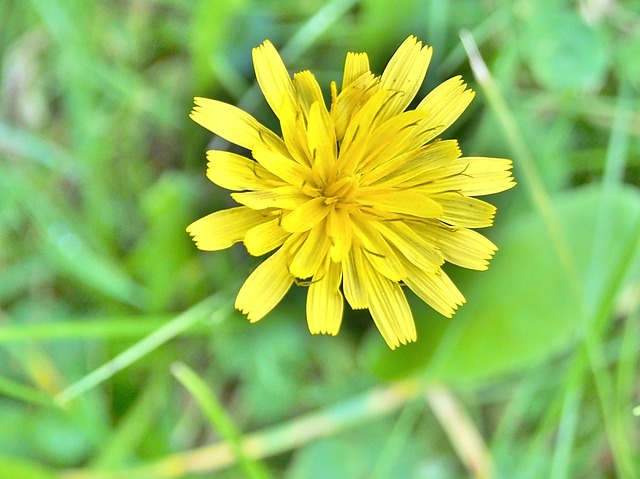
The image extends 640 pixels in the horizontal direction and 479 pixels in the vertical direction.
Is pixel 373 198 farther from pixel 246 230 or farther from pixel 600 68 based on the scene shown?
pixel 600 68

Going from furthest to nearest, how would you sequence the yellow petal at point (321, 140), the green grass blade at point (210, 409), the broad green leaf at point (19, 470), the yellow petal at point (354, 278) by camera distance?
the broad green leaf at point (19, 470) < the green grass blade at point (210, 409) < the yellow petal at point (354, 278) < the yellow petal at point (321, 140)

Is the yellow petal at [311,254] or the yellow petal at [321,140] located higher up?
the yellow petal at [321,140]

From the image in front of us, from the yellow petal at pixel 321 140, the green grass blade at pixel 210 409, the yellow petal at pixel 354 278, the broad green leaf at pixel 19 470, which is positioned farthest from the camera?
the broad green leaf at pixel 19 470

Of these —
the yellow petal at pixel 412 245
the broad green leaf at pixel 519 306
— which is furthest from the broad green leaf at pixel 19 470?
the yellow petal at pixel 412 245

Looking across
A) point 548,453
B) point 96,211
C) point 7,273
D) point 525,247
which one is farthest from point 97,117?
point 548,453

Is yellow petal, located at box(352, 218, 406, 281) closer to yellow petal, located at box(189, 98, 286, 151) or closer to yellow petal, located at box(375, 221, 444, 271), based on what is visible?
yellow petal, located at box(375, 221, 444, 271)

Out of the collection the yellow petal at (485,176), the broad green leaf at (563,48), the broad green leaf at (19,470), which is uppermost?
the broad green leaf at (563,48)

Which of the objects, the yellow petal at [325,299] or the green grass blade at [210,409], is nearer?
the yellow petal at [325,299]

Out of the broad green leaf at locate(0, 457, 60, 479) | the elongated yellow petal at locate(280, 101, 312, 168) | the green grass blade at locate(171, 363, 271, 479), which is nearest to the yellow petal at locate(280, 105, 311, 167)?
the elongated yellow petal at locate(280, 101, 312, 168)

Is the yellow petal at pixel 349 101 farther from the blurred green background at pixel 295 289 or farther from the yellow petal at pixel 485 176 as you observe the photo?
the blurred green background at pixel 295 289
